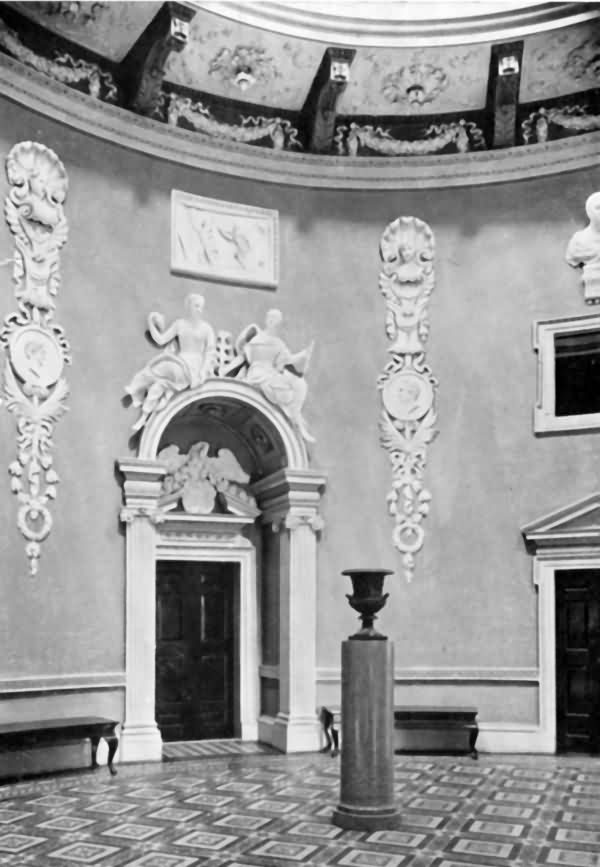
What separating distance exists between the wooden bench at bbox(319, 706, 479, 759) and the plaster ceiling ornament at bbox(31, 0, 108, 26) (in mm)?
7764

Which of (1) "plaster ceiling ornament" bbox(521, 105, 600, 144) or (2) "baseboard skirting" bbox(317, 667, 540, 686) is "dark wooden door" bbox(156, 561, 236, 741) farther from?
(1) "plaster ceiling ornament" bbox(521, 105, 600, 144)

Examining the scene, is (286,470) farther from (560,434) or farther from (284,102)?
(284,102)

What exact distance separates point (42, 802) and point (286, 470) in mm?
4551

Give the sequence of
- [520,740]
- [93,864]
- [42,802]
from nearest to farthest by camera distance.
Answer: [93,864] → [42,802] → [520,740]

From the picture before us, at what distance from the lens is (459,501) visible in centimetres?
1193

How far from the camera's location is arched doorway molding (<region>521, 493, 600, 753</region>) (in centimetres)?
1123

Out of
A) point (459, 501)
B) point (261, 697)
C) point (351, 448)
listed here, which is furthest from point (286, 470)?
point (261, 697)

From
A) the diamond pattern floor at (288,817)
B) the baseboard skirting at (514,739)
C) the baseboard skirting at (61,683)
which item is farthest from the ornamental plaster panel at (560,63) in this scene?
the baseboard skirting at (61,683)

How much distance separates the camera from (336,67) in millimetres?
11375

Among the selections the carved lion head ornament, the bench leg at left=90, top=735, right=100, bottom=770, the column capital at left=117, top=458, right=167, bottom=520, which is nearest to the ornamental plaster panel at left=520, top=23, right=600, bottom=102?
the carved lion head ornament

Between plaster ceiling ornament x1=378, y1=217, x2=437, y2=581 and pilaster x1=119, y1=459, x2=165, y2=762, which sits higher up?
plaster ceiling ornament x1=378, y1=217, x2=437, y2=581

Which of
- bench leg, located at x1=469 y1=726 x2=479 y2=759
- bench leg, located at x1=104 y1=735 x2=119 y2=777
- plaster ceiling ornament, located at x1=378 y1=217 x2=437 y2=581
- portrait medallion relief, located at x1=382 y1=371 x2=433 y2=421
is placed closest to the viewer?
bench leg, located at x1=104 y1=735 x2=119 y2=777

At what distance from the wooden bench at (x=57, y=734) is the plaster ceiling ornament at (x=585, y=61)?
859 centimetres

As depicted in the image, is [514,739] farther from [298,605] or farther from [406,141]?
[406,141]
